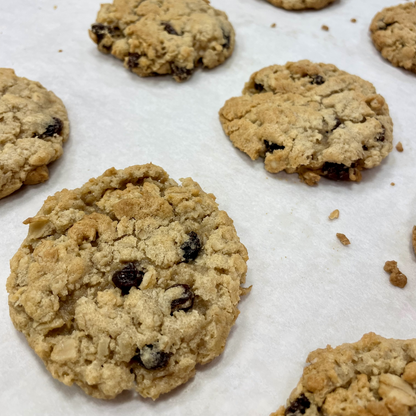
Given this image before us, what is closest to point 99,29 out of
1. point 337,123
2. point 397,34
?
point 337,123

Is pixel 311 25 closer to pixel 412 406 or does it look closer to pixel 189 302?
pixel 189 302

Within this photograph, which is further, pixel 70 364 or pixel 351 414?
pixel 70 364

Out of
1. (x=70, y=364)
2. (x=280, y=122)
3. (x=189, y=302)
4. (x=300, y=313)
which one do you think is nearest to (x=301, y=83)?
(x=280, y=122)

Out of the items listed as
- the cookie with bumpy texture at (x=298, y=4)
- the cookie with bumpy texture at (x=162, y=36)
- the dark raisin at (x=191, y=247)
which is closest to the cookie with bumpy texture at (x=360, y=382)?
the dark raisin at (x=191, y=247)

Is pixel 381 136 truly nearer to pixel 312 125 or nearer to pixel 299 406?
pixel 312 125

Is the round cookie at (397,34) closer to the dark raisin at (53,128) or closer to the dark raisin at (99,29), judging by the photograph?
the dark raisin at (99,29)
